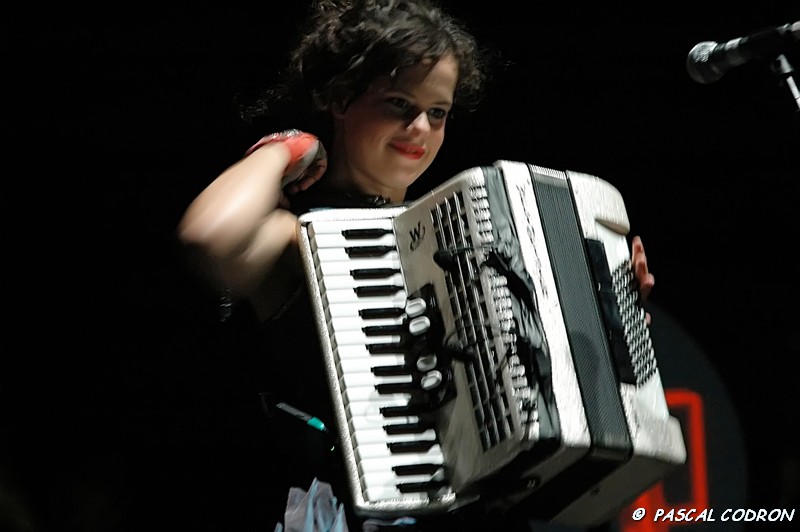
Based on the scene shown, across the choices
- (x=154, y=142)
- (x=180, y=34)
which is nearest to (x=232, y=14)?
(x=180, y=34)

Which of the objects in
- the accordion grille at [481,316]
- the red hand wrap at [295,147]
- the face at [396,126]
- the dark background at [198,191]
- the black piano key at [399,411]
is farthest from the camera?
the dark background at [198,191]

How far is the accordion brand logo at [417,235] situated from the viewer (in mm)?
1726

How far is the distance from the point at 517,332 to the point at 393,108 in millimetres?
587

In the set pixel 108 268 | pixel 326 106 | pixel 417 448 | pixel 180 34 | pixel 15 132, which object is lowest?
pixel 417 448

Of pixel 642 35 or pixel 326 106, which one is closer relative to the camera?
pixel 326 106

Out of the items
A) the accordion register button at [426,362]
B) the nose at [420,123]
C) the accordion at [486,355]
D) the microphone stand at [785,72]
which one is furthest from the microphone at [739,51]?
the accordion register button at [426,362]

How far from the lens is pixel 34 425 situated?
90.1 inches

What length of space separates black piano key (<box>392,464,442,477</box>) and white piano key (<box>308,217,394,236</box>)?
382 millimetres

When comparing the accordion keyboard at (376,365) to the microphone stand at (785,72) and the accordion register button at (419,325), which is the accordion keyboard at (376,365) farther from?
the microphone stand at (785,72)

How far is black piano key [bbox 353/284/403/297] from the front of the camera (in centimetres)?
172

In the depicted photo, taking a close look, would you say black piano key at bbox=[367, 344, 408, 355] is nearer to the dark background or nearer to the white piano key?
the white piano key

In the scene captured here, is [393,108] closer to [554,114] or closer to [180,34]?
[180,34]

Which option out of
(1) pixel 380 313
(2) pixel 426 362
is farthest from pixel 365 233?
(2) pixel 426 362

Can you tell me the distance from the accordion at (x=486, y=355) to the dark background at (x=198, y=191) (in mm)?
300
